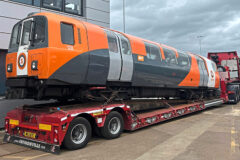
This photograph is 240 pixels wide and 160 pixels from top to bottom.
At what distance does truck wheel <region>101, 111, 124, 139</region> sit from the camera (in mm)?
6343

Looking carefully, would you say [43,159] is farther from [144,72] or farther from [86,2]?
[86,2]

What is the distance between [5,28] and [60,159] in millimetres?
8170

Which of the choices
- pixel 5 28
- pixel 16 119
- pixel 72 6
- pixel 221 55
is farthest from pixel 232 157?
pixel 221 55

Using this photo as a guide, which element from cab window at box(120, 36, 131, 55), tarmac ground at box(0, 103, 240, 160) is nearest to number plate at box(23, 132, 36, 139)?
tarmac ground at box(0, 103, 240, 160)

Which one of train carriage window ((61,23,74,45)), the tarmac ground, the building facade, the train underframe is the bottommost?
the tarmac ground

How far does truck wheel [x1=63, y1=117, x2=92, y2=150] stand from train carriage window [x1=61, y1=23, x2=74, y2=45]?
200 cm

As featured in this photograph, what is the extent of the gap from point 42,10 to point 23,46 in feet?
22.3

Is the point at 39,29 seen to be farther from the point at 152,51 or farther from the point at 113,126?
the point at 152,51

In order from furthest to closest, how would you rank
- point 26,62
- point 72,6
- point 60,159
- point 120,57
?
point 72,6 < point 120,57 < point 26,62 < point 60,159

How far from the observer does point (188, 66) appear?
1102 cm

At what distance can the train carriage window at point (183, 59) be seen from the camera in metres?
10.4

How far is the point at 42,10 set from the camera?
1166 cm

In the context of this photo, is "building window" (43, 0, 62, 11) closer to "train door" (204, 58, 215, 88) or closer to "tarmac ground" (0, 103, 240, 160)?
"tarmac ground" (0, 103, 240, 160)

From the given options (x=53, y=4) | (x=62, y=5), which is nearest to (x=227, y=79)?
(x=62, y=5)
